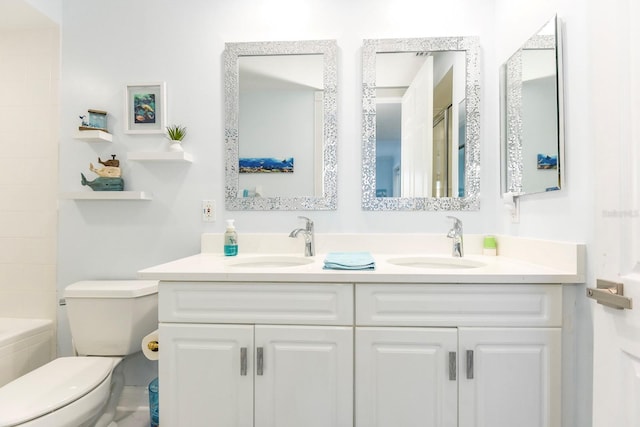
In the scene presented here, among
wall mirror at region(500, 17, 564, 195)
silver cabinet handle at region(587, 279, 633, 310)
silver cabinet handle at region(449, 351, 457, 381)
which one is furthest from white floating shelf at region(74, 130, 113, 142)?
silver cabinet handle at region(587, 279, 633, 310)

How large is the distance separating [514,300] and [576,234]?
327mm

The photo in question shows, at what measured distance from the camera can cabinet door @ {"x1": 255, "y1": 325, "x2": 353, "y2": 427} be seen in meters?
1.32

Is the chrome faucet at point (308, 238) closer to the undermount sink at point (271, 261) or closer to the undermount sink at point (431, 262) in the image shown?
the undermount sink at point (271, 261)

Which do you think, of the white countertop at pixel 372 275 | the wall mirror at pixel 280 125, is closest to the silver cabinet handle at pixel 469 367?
the white countertop at pixel 372 275

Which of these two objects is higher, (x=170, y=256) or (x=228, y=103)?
(x=228, y=103)

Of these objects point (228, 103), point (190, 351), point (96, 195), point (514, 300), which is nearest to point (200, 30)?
point (228, 103)

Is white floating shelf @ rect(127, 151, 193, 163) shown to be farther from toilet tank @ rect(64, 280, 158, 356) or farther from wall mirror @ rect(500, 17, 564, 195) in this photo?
wall mirror @ rect(500, 17, 564, 195)

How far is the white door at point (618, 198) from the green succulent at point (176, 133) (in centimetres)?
175

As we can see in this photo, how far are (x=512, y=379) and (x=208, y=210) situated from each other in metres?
1.57

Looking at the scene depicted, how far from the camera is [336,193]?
75.7 inches

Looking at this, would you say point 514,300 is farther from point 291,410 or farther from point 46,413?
point 46,413

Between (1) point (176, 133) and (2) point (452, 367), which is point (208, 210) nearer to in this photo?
(1) point (176, 133)

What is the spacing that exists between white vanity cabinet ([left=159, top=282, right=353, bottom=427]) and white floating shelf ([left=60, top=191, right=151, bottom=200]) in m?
0.72

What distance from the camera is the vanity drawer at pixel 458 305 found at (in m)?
1.30
